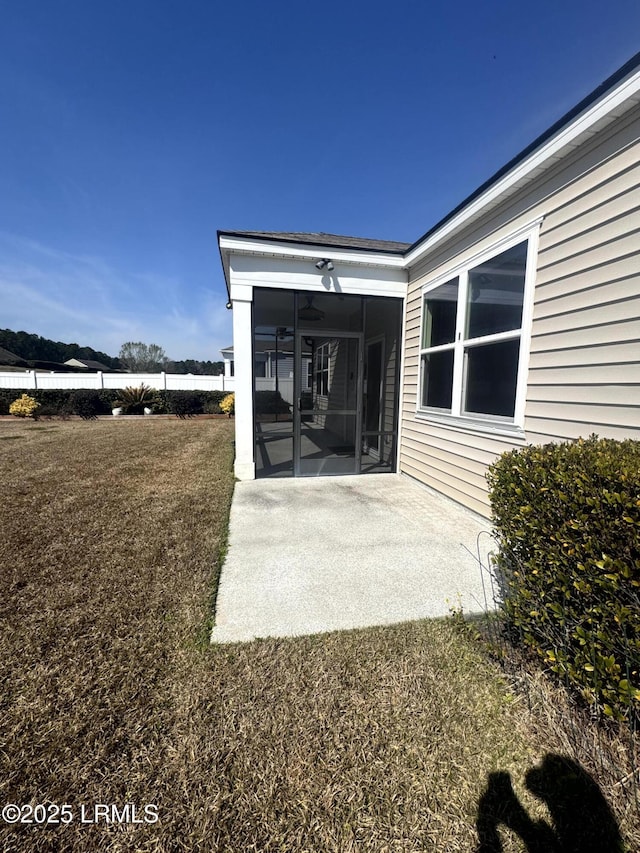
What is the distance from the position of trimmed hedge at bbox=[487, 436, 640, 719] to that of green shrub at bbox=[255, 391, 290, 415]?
470 cm

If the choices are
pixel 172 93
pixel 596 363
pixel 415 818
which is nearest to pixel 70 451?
pixel 172 93

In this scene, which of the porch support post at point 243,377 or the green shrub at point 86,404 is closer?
the porch support post at point 243,377

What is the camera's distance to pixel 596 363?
105 inches

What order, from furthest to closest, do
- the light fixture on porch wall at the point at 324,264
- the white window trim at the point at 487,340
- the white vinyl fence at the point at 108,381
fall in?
the white vinyl fence at the point at 108,381 → the light fixture on porch wall at the point at 324,264 → the white window trim at the point at 487,340

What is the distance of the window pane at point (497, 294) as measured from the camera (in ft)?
11.2

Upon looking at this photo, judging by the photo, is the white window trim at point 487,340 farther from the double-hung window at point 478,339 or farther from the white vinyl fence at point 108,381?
the white vinyl fence at point 108,381

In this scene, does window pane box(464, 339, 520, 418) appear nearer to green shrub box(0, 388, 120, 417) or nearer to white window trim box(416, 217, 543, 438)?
white window trim box(416, 217, 543, 438)

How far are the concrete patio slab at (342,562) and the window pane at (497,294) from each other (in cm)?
221

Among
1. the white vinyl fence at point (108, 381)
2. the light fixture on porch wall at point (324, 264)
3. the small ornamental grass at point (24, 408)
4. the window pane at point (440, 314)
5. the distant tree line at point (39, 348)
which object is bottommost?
the small ornamental grass at point (24, 408)

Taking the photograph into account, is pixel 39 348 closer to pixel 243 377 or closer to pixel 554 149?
pixel 243 377

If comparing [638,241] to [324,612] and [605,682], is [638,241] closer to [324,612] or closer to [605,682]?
[605,682]

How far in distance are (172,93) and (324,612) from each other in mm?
8875

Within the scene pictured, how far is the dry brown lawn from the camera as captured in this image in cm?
113

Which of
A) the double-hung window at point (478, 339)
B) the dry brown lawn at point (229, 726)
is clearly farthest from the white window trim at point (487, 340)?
the dry brown lawn at point (229, 726)
